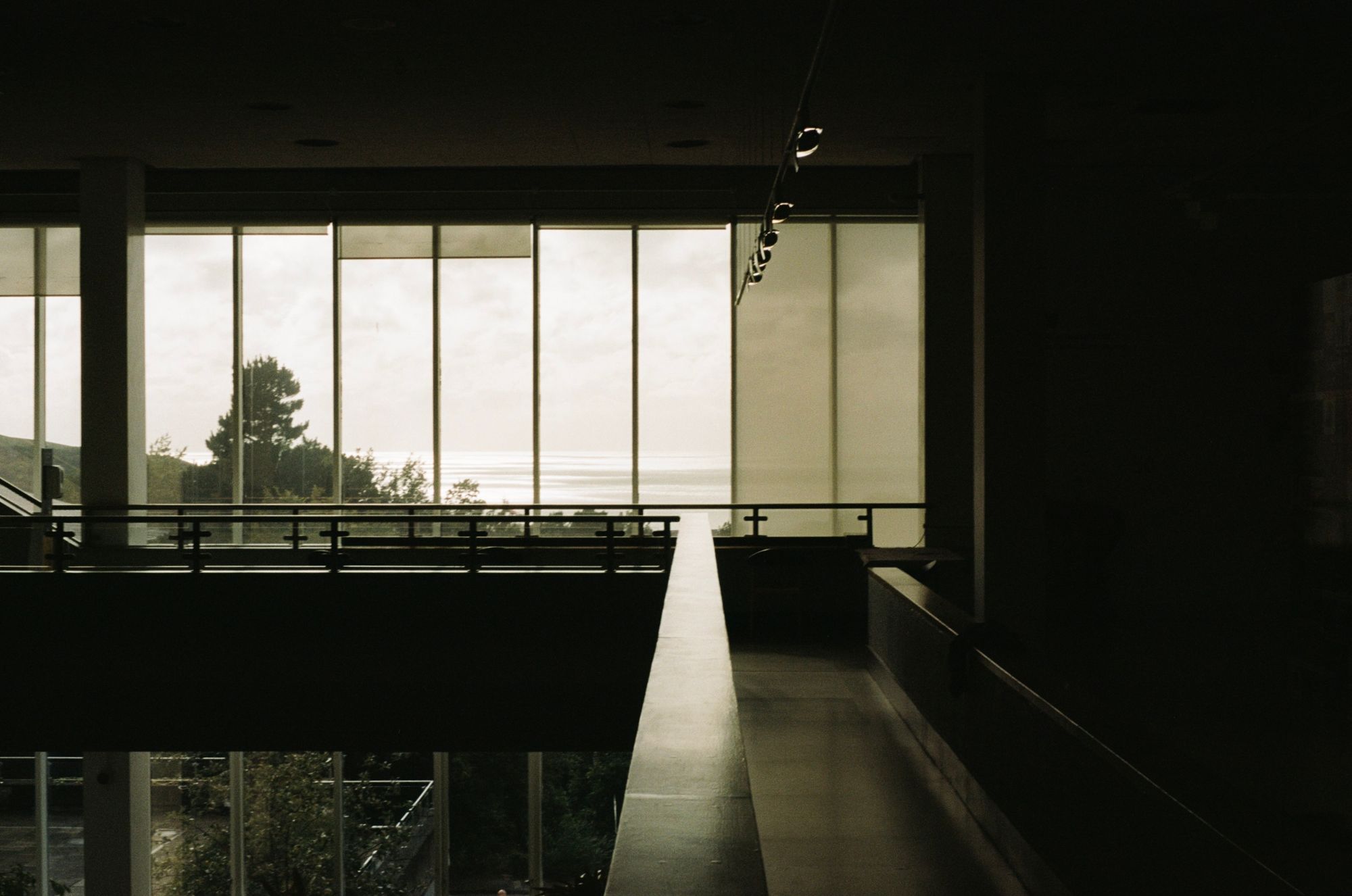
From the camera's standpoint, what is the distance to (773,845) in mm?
5004

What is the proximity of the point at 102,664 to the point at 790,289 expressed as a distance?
27.9ft

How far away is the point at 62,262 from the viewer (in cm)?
1401

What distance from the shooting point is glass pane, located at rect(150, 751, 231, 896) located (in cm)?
1323

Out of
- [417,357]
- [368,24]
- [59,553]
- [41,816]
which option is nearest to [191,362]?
[417,357]

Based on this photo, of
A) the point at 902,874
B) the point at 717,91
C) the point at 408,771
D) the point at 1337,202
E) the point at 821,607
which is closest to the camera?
the point at 902,874

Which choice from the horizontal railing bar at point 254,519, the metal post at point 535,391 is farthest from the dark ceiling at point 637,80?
the horizontal railing bar at point 254,519

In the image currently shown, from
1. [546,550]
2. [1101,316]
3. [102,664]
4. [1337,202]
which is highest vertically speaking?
[1337,202]

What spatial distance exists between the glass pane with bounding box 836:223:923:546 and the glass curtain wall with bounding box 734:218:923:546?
0.04 feet

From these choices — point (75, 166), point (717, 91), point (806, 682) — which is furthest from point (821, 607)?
point (75, 166)

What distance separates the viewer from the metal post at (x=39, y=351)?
14.0 metres

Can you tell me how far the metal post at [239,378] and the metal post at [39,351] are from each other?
7.72ft

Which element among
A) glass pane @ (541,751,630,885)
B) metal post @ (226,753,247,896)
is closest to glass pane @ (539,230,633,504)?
glass pane @ (541,751,630,885)

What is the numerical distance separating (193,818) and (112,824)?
6.34ft

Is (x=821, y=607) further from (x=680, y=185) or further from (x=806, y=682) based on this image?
(x=680, y=185)
